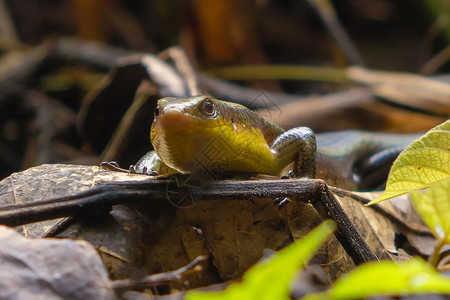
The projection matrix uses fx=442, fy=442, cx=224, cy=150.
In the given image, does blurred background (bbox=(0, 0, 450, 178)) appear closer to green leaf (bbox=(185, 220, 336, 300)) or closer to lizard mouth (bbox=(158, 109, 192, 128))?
lizard mouth (bbox=(158, 109, 192, 128))

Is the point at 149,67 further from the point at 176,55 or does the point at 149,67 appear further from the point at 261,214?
the point at 261,214

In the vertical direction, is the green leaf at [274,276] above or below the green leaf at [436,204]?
below

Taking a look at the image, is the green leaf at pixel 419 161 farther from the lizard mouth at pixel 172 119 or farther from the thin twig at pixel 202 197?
the lizard mouth at pixel 172 119

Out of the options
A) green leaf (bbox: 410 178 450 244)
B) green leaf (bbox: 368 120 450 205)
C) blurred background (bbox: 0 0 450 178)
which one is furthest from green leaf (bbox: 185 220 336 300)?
blurred background (bbox: 0 0 450 178)

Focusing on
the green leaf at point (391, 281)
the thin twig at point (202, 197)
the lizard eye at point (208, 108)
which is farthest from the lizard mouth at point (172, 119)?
the green leaf at point (391, 281)

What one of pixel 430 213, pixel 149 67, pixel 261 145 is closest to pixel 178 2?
pixel 149 67

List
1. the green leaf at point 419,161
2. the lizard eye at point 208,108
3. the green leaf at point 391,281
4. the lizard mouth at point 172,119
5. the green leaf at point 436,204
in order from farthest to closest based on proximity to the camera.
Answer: the lizard eye at point 208,108
the lizard mouth at point 172,119
the green leaf at point 419,161
the green leaf at point 436,204
the green leaf at point 391,281
